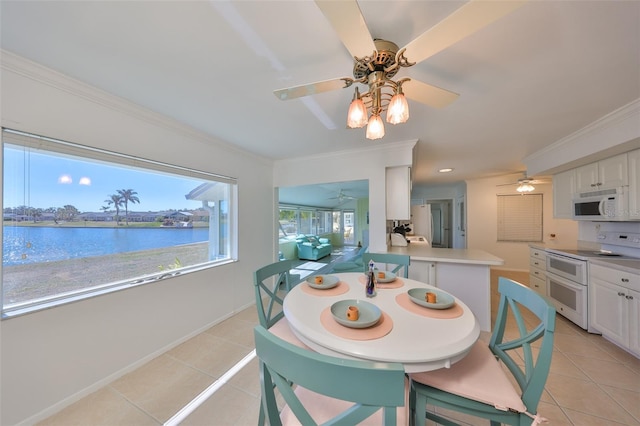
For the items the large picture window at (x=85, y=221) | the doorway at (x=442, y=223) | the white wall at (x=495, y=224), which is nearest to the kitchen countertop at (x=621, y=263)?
the white wall at (x=495, y=224)

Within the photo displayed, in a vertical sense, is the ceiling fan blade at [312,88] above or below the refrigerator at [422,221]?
above

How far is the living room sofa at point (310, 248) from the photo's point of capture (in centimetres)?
674

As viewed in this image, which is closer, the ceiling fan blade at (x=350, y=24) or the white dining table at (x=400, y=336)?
the ceiling fan blade at (x=350, y=24)

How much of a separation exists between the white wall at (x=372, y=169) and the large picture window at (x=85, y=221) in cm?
152

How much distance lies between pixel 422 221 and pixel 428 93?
5.19m

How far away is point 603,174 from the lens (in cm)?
241

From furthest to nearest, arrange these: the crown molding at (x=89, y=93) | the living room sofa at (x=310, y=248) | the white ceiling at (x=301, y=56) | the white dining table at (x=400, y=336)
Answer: the living room sofa at (x=310, y=248) → the crown molding at (x=89, y=93) → the white ceiling at (x=301, y=56) → the white dining table at (x=400, y=336)

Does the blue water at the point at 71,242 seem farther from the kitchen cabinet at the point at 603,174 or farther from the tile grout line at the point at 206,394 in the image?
the kitchen cabinet at the point at 603,174

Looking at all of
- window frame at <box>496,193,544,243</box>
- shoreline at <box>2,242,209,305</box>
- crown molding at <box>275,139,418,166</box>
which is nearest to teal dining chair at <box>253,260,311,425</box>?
shoreline at <box>2,242,209,305</box>

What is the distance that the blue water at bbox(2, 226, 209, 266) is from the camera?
4.49ft

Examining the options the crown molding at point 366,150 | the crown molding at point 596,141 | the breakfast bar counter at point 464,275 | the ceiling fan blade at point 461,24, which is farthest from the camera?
the crown molding at point 366,150

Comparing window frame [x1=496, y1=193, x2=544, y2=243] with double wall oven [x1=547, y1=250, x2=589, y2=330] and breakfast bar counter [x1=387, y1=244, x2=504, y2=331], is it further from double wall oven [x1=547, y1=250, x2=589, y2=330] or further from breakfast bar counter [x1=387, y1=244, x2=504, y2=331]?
breakfast bar counter [x1=387, y1=244, x2=504, y2=331]

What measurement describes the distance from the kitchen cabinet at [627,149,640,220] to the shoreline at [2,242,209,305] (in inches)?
184

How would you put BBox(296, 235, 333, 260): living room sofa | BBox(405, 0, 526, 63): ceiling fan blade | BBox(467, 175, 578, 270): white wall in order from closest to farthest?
BBox(405, 0, 526, 63): ceiling fan blade, BBox(467, 175, 578, 270): white wall, BBox(296, 235, 333, 260): living room sofa
